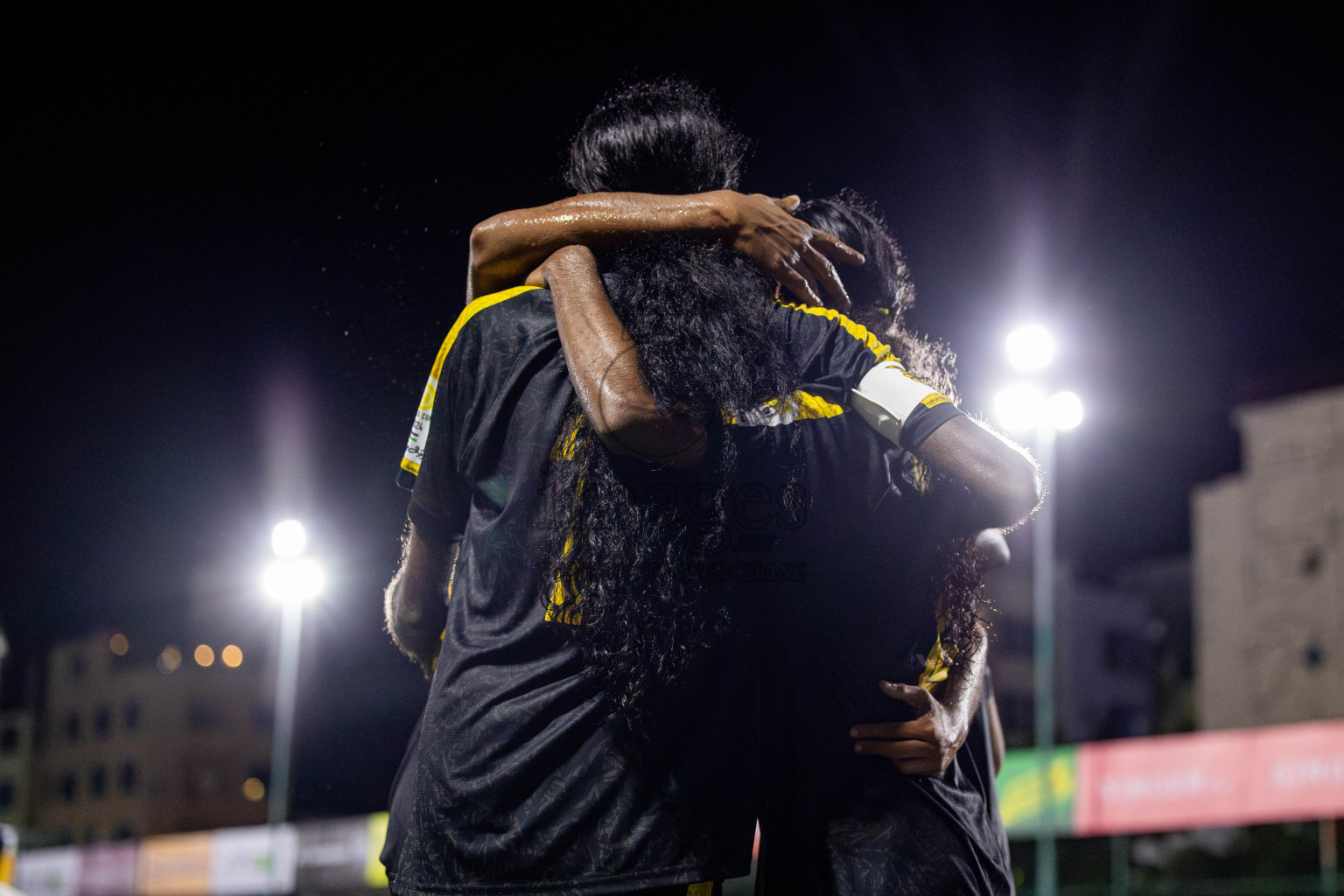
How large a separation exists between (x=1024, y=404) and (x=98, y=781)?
5503 cm

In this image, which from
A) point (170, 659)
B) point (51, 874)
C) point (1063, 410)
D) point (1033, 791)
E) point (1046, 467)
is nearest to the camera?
point (1046, 467)

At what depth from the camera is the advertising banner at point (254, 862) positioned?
17.8 metres

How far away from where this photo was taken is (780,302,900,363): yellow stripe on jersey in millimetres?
1638

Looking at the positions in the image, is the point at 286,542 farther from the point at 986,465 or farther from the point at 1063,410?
the point at 986,465

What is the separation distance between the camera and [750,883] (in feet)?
5.24

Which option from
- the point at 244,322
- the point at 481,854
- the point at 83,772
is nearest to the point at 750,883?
the point at 481,854

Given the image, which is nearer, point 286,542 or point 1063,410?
point 1063,410

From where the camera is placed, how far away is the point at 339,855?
1515 centimetres

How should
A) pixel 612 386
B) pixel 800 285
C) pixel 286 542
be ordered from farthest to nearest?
pixel 286 542
pixel 800 285
pixel 612 386

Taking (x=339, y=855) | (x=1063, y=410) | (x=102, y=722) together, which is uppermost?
(x=1063, y=410)

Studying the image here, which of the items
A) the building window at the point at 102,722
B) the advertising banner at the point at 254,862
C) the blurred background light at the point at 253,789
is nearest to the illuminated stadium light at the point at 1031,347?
the advertising banner at the point at 254,862

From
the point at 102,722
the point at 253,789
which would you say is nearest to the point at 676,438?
the point at 253,789

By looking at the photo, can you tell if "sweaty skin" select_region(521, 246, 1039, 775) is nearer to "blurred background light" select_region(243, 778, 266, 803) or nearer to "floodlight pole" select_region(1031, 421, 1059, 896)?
"floodlight pole" select_region(1031, 421, 1059, 896)

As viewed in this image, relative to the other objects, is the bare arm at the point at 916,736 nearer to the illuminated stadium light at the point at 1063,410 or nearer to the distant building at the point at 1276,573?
the illuminated stadium light at the point at 1063,410
